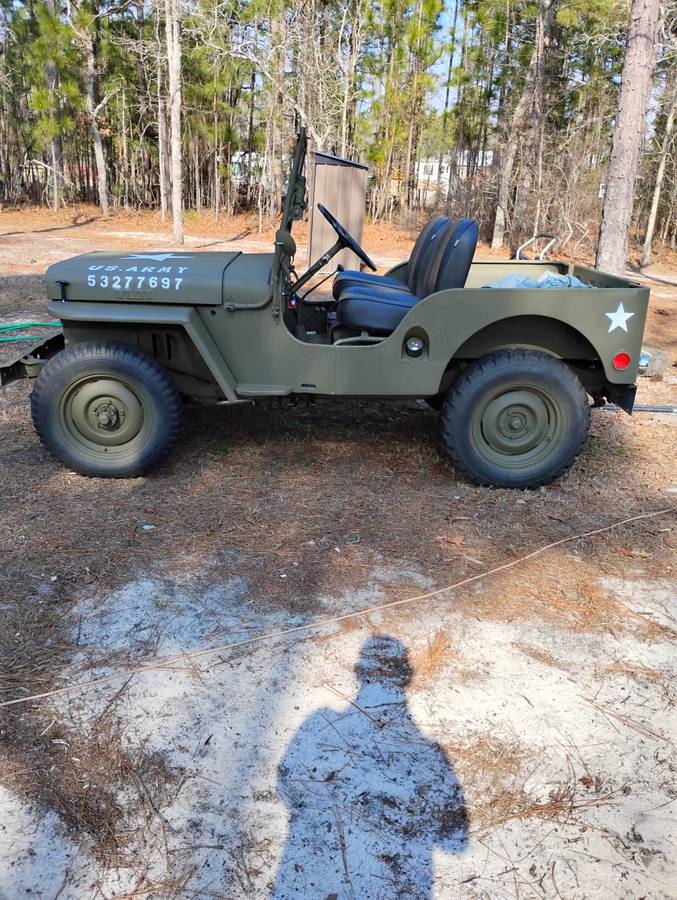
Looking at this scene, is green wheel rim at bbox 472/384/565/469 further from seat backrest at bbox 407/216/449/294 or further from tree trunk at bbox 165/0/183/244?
tree trunk at bbox 165/0/183/244

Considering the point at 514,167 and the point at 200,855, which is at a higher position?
the point at 514,167

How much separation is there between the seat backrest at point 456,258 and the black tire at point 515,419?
18.3 inches

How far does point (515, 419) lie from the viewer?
4023mm

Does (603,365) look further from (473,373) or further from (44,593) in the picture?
(44,593)

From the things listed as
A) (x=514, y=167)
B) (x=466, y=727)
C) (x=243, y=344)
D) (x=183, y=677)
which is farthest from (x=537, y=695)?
(x=514, y=167)

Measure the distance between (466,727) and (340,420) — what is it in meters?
3.01

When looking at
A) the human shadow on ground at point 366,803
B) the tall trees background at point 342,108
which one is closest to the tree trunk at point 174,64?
the tall trees background at point 342,108

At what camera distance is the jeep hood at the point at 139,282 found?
379 cm

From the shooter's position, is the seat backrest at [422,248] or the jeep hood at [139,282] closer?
the jeep hood at [139,282]

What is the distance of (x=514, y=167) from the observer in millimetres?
19078

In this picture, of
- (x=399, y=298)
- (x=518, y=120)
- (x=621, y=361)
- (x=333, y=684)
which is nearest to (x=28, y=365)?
(x=399, y=298)

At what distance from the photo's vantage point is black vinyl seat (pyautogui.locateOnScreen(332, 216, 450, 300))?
14.9 feet

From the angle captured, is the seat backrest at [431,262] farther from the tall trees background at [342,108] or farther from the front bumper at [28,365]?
the tall trees background at [342,108]

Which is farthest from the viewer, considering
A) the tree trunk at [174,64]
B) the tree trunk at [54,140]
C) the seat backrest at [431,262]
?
the tree trunk at [54,140]
